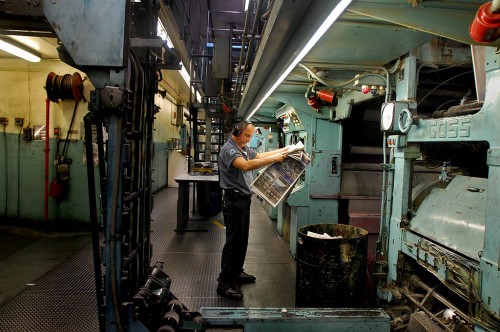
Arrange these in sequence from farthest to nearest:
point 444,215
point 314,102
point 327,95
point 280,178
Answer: point 314,102, point 327,95, point 280,178, point 444,215

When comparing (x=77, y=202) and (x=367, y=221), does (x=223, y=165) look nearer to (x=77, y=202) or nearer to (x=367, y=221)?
(x=367, y=221)

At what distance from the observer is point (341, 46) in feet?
10.4

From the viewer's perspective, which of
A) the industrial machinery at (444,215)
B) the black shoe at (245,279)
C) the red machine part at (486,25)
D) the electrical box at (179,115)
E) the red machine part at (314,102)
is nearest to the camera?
the red machine part at (486,25)

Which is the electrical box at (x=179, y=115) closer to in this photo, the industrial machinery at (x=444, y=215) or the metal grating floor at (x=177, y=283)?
the metal grating floor at (x=177, y=283)

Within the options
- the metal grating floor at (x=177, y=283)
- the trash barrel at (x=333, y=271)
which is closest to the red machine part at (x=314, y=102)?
the trash barrel at (x=333, y=271)

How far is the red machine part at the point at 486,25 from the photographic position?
1.68 metres

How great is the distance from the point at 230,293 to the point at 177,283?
2.66 ft

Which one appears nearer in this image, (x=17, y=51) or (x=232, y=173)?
(x=232, y=173)

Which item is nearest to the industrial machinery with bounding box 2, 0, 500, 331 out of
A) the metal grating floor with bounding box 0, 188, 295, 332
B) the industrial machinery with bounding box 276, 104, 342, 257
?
the industrial machinery with bounding box 276, 104, 342, 257

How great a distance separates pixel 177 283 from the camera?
13.9 feet

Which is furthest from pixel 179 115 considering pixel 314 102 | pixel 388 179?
pixel 388 179

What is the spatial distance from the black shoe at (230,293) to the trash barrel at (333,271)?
86cm

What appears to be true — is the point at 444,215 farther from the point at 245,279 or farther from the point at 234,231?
the point at 245,279

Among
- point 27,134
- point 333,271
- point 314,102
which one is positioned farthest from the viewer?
point 27,134
